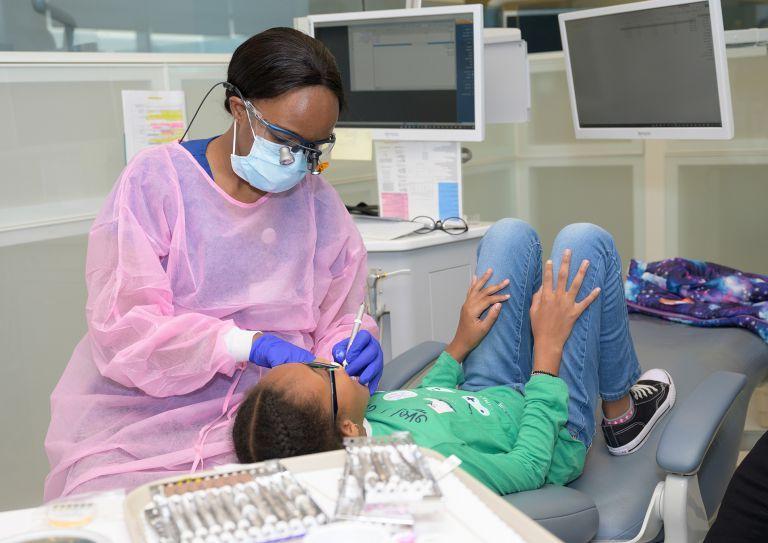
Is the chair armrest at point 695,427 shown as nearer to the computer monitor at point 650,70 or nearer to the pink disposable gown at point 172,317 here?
the pink disposable gown at point 172,317

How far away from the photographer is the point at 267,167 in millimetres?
1429

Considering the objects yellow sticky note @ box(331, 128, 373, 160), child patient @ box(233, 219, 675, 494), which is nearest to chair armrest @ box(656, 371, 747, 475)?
child patient @ box(233, 219, 675, 494)

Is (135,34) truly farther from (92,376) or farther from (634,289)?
(634,289)

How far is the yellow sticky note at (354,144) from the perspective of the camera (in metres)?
2.32

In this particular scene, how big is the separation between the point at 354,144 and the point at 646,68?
2.84ft

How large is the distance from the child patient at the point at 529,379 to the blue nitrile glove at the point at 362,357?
0.05m

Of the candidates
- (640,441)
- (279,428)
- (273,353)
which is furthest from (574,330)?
(279,428)

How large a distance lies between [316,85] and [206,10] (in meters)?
1.29

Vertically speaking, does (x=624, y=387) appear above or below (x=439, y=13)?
below

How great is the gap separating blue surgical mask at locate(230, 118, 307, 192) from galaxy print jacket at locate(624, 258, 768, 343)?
110cm

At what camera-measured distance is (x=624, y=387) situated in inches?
65.4

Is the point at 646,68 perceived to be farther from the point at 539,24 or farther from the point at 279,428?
the point at 279,428

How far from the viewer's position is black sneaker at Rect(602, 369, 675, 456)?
1646 millimetres

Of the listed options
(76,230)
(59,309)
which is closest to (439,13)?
(76,230)
